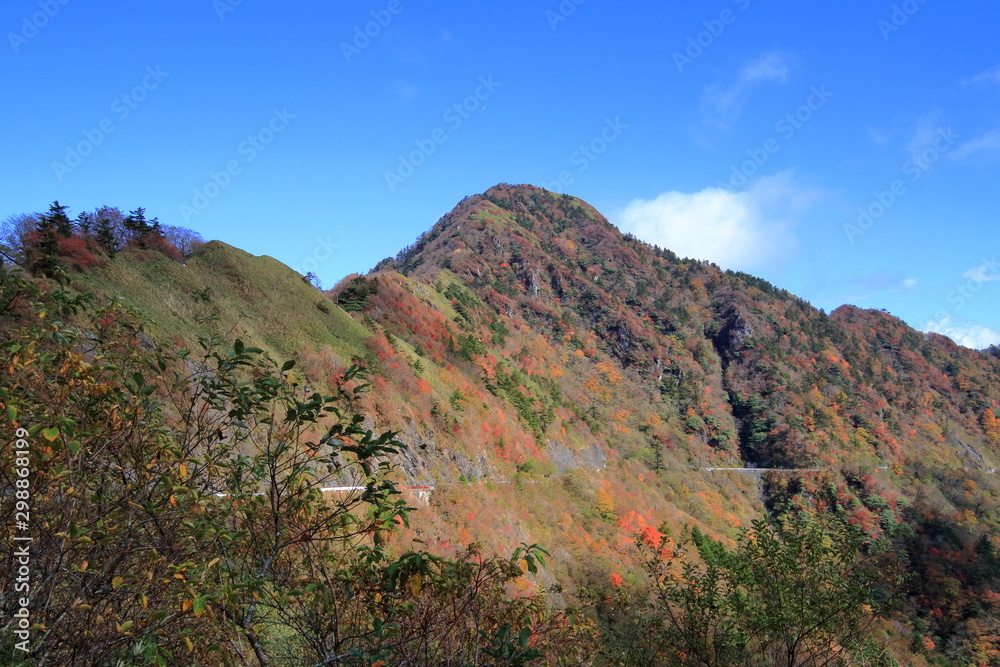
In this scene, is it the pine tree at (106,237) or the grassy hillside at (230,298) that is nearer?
the grassy hillside at (230,298)

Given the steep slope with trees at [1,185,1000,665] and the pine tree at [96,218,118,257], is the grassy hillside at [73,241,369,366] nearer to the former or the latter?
the steep slope with trees at [1,185,1000,665]

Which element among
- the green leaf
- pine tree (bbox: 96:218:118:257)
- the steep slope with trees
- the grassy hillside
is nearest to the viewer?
the green leaf

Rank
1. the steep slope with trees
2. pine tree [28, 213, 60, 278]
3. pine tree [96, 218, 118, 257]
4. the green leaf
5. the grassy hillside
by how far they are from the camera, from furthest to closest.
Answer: the steep slope with trees < pine tree [96, 218, 118, 257] < the grassy hillside < pine tree [28, 213, 60, 278] < the green leaf

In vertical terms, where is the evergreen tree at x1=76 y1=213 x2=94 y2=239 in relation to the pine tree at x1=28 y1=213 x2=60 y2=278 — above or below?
above

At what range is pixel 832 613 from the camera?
19.5 ft

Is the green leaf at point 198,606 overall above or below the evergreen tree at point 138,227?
below

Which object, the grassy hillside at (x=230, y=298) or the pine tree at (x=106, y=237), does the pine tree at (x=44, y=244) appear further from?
the pine tree at (x=106, y=237)

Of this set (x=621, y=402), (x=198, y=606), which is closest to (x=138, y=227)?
(x=198, y=606)

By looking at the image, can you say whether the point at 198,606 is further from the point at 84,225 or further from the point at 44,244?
the point at 84,225

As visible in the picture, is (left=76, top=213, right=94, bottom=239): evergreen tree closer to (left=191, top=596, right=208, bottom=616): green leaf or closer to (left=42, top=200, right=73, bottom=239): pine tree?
(left=42, top=200, right=73, bottom=239): pine tree

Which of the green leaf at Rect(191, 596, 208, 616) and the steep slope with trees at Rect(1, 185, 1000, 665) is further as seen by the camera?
the steep slope with trees at Rect(1, 185, 1000, 665)

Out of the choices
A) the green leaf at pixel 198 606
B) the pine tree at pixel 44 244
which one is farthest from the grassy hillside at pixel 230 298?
the green leaf at pixel 198 606

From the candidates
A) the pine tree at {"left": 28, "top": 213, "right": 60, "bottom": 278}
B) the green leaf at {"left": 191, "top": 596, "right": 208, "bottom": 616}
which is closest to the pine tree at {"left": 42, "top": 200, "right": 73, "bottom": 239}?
the pine tree at {"left": 28, "top": 213, "right": 60, "bottom": 278}

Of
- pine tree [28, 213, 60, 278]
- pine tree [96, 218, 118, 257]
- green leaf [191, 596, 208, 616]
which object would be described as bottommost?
green leaf [191, 596, 208, 616]
